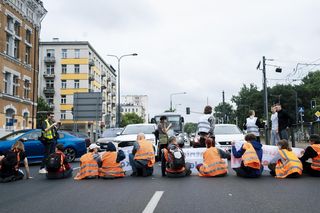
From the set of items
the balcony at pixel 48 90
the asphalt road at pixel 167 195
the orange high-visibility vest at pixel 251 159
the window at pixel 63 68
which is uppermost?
the window at pixel 63 68

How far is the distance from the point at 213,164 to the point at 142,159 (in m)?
1.91

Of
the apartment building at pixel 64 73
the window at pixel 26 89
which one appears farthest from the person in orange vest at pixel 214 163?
the apartment building at pixel 64 73

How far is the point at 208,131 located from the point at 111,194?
15.7 ft

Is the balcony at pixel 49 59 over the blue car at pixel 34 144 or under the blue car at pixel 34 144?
over

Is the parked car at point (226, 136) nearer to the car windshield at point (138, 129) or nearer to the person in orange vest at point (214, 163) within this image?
the car windshield at point (138, 129)

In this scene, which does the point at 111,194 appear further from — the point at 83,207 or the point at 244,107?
the point at 244,107

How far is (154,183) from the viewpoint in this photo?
8.95 m

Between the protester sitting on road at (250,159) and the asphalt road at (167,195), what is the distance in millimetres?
284

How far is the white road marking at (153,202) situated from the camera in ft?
19.5

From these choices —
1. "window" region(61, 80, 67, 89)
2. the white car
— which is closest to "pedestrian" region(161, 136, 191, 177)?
the white car

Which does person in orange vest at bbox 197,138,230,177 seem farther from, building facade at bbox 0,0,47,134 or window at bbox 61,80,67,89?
window at bbox 61,80,67,89

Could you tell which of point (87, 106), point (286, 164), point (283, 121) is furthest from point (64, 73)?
point (286, 164)

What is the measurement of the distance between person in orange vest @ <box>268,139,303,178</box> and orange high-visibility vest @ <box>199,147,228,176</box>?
1.35m

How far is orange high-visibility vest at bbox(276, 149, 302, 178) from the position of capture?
9.30 metres
